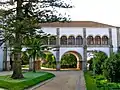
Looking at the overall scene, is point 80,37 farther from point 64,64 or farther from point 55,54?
point 64,64

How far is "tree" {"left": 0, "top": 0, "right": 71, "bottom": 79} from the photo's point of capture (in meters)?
24.8

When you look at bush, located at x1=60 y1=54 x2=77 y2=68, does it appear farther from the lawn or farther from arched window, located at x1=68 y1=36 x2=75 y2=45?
the lawn

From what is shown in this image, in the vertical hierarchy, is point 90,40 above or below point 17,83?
above

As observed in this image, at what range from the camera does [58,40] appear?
61.1 metres

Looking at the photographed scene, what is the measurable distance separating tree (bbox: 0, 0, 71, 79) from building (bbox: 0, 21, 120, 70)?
32804 millimetres

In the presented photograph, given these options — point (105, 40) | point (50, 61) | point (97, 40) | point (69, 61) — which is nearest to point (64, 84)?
point (97, 40)

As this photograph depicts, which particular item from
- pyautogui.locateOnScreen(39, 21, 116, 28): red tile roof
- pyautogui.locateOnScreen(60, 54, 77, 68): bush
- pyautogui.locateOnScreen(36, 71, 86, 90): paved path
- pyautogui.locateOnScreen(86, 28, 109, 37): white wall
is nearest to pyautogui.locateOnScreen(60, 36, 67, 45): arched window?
pyautogui.locateOnScreen(39, 21, 116, 28): red tile roof

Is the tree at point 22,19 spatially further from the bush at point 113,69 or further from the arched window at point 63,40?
the arched window at point 63,40

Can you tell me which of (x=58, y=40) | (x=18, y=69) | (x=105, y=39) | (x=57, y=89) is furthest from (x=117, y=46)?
(x=57, y=89)

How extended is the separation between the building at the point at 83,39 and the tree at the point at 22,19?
108ft

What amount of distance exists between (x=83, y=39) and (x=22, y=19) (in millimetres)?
36739

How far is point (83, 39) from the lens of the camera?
6097 centimetres

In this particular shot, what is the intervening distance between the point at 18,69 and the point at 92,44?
34.7 meters

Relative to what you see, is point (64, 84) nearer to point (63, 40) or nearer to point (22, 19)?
point (22, 19)
